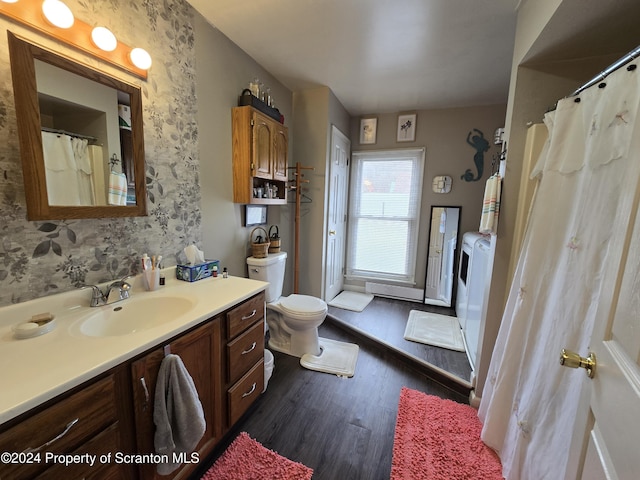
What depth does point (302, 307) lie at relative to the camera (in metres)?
2.08

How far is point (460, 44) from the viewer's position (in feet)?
5.86

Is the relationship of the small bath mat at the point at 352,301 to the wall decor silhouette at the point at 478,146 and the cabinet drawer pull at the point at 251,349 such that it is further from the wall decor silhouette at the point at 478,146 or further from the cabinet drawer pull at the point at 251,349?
the wall decor silhouette at the point at 478,146

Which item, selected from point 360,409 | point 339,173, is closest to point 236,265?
point 360,409

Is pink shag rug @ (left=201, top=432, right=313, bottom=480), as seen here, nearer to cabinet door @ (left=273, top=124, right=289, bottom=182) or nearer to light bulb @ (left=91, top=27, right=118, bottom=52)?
cabinet door @ (left=273, top=124, right=289, bottom=182)

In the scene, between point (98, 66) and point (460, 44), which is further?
point (460, 44)

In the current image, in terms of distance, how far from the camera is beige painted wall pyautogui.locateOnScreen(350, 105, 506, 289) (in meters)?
2.89

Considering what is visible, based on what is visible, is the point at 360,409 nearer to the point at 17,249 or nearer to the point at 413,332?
the point at 413,332

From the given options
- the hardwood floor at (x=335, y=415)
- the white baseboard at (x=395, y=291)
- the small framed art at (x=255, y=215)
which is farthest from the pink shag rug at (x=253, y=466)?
the white baseboard at (x=395, y=291)

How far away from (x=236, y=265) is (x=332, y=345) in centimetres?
112

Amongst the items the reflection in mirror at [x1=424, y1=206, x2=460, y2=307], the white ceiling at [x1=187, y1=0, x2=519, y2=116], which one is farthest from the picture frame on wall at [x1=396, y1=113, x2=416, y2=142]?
the reflection in mirror at [x1=424, y1=206, x2=460, y2=307]

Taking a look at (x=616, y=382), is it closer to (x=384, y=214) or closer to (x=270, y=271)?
(x=270, y=271)

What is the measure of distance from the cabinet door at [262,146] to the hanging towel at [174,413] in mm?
1327

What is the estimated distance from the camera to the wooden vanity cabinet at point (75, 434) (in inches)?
24.6

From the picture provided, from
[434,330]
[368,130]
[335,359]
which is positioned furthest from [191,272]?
[368,130]
